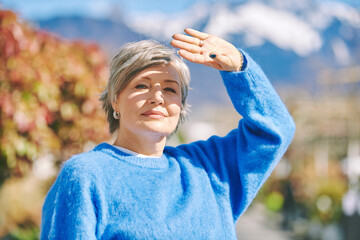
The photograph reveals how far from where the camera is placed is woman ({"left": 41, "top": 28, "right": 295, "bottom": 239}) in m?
1.33

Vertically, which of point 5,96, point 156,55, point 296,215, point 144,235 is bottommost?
point 296,215

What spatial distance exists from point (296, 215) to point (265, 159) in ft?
30.1

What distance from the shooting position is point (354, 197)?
21.8 ft

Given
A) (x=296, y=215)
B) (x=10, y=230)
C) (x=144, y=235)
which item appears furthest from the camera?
(x=296, y=215)

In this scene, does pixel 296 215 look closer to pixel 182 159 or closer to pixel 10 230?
pixel 10 230

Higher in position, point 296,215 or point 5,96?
point 5,96

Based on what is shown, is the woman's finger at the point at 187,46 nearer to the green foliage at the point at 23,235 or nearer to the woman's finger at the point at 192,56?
the woman's finger at the point at 192,56

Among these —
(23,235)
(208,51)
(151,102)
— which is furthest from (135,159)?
(23,235)

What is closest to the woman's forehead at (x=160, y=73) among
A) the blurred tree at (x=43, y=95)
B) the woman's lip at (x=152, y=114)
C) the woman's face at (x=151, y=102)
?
the woman's face at (x=151, y=102)

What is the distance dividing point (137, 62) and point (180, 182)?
0.41 m

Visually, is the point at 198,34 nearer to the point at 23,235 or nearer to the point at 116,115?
the point at 116,115

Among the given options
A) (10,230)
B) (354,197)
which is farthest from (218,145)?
(354,197)

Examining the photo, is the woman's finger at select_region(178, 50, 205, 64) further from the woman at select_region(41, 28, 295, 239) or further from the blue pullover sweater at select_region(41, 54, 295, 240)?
the blue pullover sweater at select_region(41, 54, 295, 240)

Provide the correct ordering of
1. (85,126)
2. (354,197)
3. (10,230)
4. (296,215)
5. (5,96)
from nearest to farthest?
1. (5,96)
2. (85,126)
3. (10,230)
4. (354,197)
5. (296,215)
